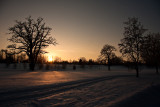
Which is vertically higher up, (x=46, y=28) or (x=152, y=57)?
(x=46, y=28)

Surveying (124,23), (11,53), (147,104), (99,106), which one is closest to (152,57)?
(124,23)

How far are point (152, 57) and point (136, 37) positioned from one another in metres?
10.8

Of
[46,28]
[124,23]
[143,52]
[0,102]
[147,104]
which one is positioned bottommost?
[147,104]

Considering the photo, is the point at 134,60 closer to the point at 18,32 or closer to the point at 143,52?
the point at 143,52

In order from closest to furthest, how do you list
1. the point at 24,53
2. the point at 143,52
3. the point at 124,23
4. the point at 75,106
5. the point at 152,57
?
the point at 75,106 < the point at 143,52 < the point at 124,23 < the point at 152,57 < the point at 24,53

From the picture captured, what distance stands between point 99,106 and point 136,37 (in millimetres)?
14452

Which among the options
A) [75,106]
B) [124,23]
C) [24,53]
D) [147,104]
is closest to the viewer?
[75,106]

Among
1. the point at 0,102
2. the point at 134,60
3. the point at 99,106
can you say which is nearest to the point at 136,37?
the point at 134,60

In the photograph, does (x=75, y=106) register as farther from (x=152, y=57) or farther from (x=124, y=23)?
(x=152, y=57)

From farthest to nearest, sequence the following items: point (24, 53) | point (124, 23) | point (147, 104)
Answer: point (24, 53) < point (124, 23) < point (147, 104)

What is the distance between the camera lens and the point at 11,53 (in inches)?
845

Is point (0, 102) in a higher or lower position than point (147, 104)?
higher

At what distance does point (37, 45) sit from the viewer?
76.3 ft

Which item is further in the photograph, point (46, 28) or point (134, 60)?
point (46, 28)
